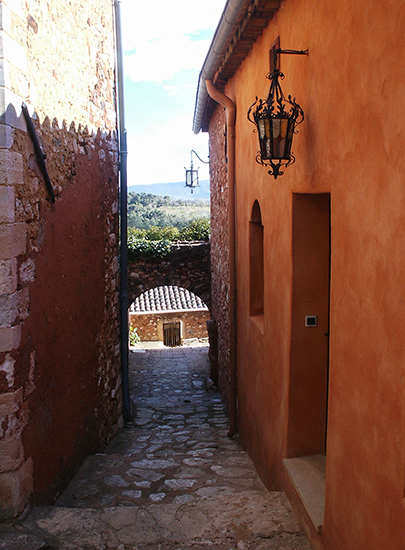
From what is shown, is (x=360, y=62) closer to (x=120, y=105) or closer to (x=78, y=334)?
(x=78, y=334)

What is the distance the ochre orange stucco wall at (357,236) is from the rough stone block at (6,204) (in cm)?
199

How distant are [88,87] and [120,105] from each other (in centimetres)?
182

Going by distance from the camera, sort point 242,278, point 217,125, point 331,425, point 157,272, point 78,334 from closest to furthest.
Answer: point 331,425
point 78,334
point 242,278
point 217,125
point 157,272

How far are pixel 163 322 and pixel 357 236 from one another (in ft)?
62.8

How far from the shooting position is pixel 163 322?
69.2 feet

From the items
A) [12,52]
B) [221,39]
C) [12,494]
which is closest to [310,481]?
[12,494]

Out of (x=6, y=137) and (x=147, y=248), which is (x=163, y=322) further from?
(x=6, y=137)

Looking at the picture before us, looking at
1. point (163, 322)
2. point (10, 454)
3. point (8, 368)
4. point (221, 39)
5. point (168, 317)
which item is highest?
point (221, 39)

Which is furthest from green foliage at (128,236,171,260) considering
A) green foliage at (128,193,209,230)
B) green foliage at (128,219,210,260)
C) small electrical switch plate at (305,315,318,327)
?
green foliage at (128,193,209,230)

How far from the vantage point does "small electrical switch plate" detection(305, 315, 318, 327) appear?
3.53 meters

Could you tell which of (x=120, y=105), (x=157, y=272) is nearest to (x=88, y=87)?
(x=120, y=105)

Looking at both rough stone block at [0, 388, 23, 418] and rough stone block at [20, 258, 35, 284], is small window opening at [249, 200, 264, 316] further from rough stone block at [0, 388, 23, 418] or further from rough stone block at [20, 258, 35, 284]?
rough stone block at [0, 388, 23, 418]

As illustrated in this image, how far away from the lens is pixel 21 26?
3.26 metres

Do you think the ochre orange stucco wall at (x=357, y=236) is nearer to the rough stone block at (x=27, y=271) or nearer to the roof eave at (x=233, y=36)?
the roof eave at (x=233, y=36)
